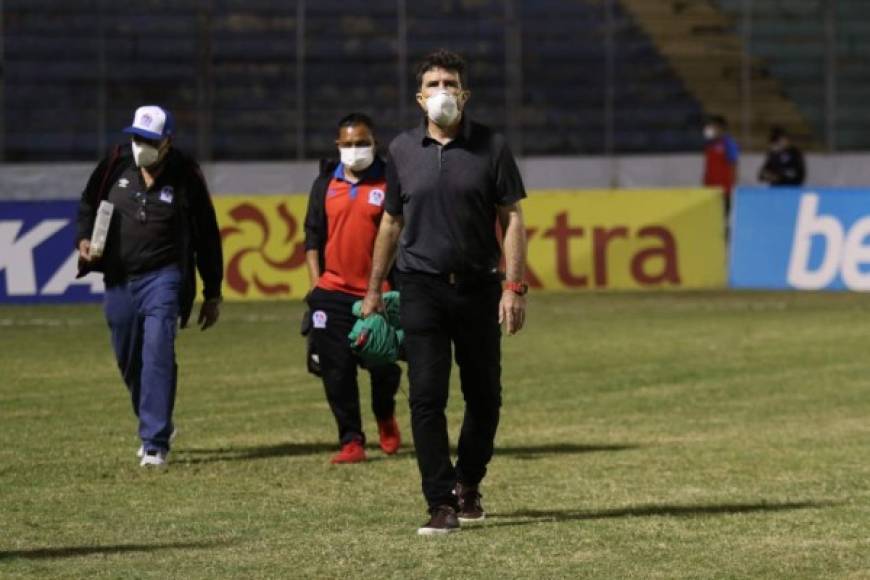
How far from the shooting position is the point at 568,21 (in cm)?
3462

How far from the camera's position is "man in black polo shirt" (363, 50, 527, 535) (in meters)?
9.16

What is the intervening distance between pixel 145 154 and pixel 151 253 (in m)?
0.54

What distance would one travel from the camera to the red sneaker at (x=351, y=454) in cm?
1217

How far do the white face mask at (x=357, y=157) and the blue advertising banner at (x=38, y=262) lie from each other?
39.1 ft

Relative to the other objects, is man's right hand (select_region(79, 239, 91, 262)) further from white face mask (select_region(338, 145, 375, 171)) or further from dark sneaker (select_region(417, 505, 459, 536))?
dark sneaker (select_region(417, 505, 459, 536))

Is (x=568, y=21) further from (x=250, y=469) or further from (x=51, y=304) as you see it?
(x=250, y=469)

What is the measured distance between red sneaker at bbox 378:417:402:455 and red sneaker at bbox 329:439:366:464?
46 centimetres

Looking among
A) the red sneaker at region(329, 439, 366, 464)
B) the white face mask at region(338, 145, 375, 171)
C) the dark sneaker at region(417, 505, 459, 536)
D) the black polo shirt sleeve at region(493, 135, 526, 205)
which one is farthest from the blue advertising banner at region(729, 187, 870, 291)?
the dark sneaker at region(417, 505, 459, 536)

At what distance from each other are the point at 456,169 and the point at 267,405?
21.4ft

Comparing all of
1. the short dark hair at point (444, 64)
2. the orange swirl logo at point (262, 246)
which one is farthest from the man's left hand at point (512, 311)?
the orange swirl logo at point (262, 246)

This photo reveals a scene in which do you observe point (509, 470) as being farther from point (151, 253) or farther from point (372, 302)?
point (372, 302)

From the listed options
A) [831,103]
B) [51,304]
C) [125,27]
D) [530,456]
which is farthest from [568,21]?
[530,456]

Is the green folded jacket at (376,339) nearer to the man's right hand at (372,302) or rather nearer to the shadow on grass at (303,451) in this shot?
the man's right hand at (372,302)

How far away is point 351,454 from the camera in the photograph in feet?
40.0
